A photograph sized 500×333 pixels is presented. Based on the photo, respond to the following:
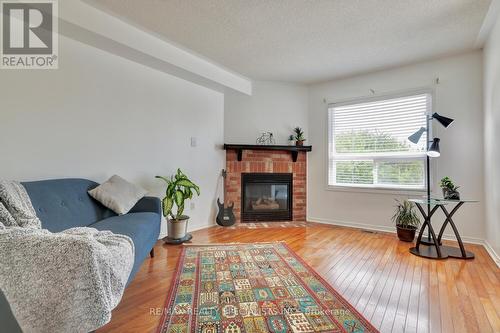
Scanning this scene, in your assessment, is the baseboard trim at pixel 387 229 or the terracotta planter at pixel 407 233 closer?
the baseboard trim at pixel 387 229

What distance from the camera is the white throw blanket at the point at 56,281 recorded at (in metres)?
1.05

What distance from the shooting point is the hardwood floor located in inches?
63.7

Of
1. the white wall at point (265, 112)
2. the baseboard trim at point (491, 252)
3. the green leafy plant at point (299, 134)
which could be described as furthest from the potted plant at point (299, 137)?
the baseboard trim at point (491, 252)

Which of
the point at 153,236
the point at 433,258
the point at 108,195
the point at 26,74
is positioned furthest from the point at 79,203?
the point at 433,258

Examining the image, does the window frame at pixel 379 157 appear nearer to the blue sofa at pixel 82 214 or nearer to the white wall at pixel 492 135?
the white wall at pixel 492 135

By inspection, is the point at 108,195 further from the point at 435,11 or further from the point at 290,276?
the point at 435,11

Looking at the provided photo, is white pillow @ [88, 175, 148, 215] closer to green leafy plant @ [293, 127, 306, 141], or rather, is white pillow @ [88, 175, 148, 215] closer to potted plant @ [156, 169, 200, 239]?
potted plant @ [156, 169, 200, 239]

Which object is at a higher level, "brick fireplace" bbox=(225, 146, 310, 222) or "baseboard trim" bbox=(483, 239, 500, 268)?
"brick fireplace" bbox=(225, 146, 310, 222)

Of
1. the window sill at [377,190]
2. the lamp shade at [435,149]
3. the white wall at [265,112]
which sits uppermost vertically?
the white wall at [265,112]

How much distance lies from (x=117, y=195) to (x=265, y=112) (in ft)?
9.35

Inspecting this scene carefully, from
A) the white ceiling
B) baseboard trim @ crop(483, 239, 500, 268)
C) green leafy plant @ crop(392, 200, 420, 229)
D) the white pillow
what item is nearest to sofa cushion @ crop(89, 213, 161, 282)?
the white pillow

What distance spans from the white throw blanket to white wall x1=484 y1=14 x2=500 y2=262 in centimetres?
349

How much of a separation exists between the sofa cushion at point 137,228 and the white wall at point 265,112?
2.33m

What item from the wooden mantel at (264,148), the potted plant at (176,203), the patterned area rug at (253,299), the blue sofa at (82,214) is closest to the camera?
the patterned area rug at (253,299)
